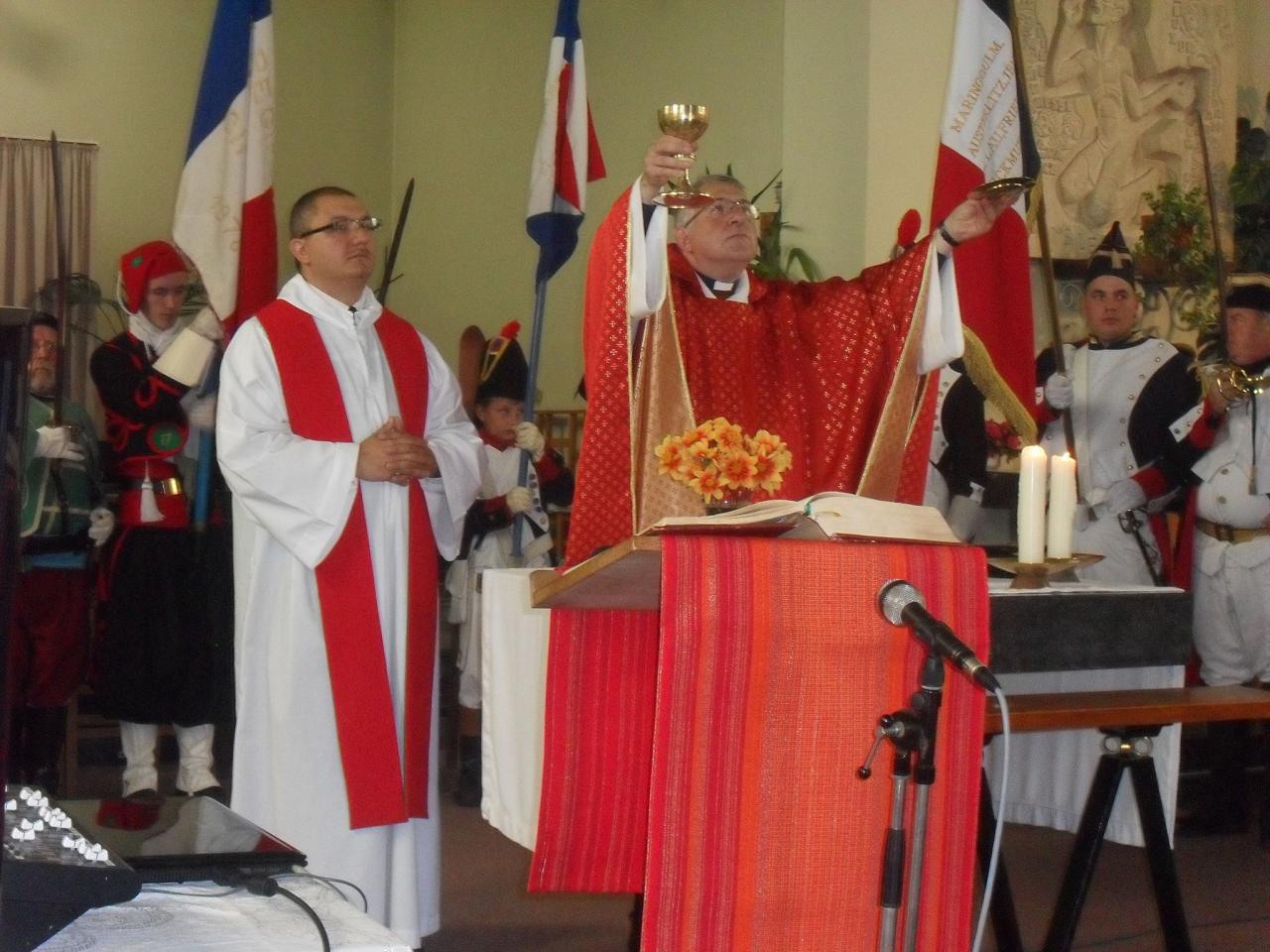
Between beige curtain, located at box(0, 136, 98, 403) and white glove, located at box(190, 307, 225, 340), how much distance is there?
287 centimetres

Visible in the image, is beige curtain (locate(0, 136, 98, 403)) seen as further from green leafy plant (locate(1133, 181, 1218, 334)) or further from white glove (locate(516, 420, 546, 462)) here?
green leafy plant (locate(1133, 181, 1218, 334))

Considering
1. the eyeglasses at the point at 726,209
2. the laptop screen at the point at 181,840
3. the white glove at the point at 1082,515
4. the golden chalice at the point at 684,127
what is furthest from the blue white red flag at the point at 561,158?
the laptop screen at the point at 181,840

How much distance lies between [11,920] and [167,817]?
377 millimetres

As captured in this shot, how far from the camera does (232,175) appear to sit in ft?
16.8

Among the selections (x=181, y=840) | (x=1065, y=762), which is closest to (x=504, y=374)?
(x=1065, y=762)

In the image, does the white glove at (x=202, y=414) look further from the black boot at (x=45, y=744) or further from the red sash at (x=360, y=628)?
the red sash at (x=360, y=628)

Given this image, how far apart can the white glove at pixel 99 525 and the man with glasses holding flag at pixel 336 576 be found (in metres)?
1.61

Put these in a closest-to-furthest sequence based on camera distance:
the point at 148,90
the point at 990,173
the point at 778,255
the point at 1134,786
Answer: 1. the point at 1134,786
2. the point at 990,173
3. the point at 778,255
4. the point at 148,90

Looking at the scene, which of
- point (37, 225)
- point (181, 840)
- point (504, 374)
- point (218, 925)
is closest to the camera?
point (218, 925)

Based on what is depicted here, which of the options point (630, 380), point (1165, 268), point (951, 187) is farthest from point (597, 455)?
point (1165, 268)

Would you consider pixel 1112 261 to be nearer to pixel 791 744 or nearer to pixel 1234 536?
pixel 1234 536

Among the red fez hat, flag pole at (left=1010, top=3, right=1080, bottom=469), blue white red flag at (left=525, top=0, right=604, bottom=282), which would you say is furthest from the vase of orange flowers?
the red fez hat

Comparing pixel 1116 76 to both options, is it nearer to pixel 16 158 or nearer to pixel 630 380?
pixel 630 380

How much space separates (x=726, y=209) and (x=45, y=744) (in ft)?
10.8
